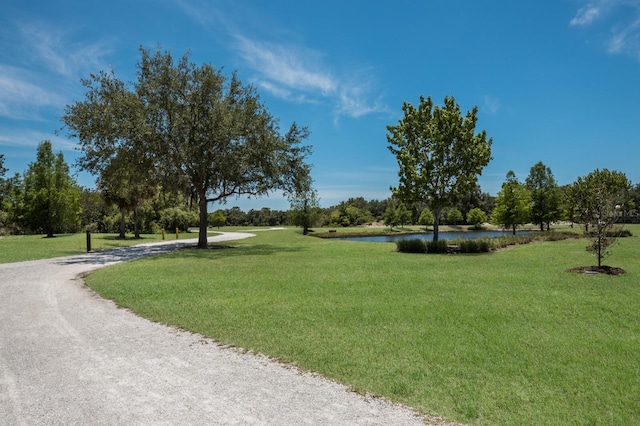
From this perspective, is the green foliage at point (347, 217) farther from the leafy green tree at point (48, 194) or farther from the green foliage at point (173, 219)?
the leafy green tree at point (48, 194)

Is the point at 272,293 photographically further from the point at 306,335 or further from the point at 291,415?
the point at 291,415

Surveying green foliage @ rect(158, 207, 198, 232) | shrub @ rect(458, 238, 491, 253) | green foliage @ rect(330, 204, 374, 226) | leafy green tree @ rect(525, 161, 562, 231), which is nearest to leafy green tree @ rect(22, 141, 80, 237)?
green foliage @ rect(158, 207, 198, 232)

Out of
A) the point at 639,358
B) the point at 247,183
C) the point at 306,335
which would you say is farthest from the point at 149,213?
the point at 639,358

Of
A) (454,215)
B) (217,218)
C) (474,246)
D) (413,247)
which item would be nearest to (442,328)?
(413,247)

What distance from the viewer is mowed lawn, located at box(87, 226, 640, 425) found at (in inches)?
163

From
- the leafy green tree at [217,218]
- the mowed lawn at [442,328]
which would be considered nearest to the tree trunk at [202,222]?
the mowed lawn at [442,328]

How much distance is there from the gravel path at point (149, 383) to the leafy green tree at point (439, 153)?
19959mm

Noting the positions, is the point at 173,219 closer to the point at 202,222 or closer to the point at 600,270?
the point at 202,222

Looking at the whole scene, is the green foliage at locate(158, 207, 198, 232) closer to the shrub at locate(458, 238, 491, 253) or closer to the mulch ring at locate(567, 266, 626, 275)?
the shrub at locate(458, 238, 491, 253)

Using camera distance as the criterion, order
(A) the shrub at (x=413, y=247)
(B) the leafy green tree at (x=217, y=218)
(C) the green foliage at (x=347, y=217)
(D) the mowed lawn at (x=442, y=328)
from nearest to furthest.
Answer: (D) the mowed lawn at (x=442, y=328), (A) the shrub at (x=413, y=247), (B) the leafy green tree at (x=217, y=218), (C) the green foliage at (x=347, y=217)

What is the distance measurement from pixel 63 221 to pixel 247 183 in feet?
80.6

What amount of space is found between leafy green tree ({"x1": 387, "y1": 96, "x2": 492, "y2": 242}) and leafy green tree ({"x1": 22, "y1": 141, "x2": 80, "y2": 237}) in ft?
105

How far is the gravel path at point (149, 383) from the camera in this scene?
364 centimetres

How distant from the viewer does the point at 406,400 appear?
4.01 metres
